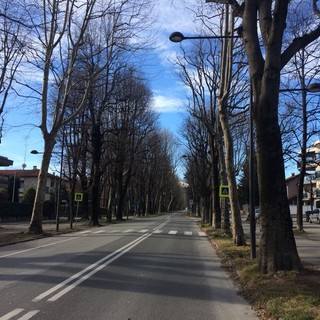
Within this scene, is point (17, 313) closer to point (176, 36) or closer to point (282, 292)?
point (282, 292)

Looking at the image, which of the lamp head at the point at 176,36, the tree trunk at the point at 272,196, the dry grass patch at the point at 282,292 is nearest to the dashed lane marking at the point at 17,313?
the dry grass patch at the point at 282,292

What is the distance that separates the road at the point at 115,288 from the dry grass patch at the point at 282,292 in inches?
10.6

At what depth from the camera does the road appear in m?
7.78

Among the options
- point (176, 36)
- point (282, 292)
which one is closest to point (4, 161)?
point (176, 36)

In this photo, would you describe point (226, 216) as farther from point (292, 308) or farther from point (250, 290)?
point (292, 308)

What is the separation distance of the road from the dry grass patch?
0.27 m

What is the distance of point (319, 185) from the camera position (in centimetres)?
9212

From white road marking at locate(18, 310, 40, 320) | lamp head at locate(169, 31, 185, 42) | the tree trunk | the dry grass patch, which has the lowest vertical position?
white road marking at locate(18, 310, 40, 320)

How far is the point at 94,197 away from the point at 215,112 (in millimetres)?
16158

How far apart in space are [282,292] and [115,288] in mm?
3343

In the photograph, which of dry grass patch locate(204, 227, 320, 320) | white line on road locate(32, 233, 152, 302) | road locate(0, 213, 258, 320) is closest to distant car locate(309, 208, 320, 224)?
road locate(0, 213, 258, 320)

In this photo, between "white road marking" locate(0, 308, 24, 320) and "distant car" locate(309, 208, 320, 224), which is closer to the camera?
"white road marking" locate(0, 308, 24, 320)

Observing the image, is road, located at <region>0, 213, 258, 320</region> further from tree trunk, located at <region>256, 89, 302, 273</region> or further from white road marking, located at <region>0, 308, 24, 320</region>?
tree trunk, located at <region>256, 89, 302, 273</region>

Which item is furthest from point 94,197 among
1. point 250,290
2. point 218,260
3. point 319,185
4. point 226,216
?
point 319,185
